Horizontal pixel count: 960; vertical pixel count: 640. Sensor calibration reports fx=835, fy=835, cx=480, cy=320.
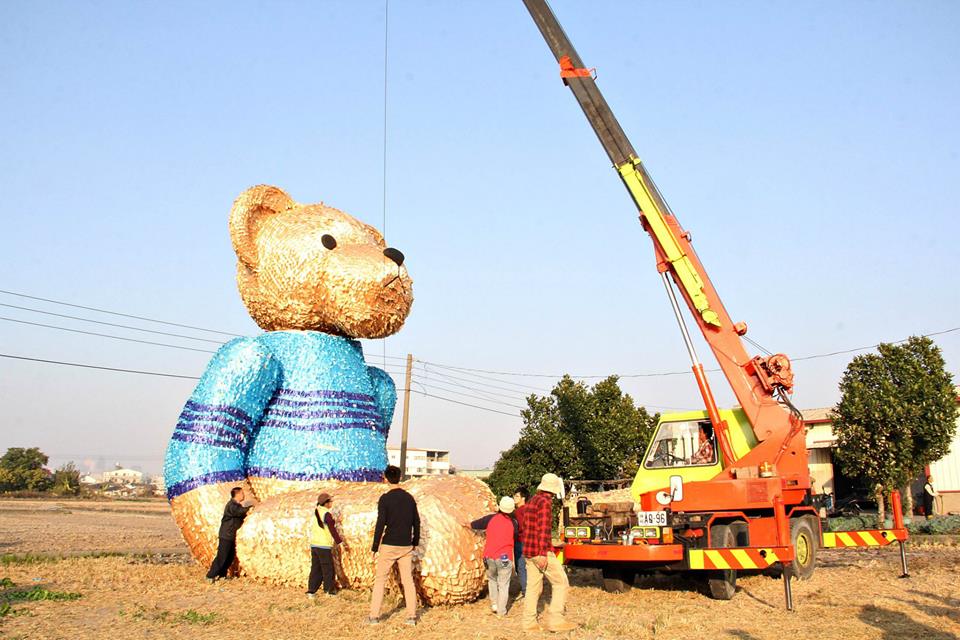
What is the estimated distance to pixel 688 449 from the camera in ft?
31.0

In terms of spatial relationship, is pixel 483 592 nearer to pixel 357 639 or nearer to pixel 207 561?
pixel 357 639

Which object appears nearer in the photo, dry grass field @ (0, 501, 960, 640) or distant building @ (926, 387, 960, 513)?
dry grass field @ (0, 501, 960, 640)

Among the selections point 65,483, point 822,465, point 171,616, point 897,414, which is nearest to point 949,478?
point 822,465

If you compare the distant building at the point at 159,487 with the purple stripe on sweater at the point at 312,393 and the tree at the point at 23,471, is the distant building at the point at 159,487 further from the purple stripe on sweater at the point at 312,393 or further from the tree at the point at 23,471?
the tree at the point at 23,471

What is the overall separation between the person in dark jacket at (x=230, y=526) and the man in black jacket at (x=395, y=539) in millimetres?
1748

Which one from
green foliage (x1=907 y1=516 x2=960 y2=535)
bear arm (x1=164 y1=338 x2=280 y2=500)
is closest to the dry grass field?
bear arm (x1=164 y1=338 x2=280 y2=500)

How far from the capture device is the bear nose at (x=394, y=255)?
8.16 m

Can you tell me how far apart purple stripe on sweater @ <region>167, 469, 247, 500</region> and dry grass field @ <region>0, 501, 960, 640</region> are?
85 centimetres

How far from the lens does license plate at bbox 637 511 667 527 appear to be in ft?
24.7

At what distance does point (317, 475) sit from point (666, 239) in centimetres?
516

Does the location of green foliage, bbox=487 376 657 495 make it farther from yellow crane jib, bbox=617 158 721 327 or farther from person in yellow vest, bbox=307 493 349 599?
person in yellow vest, bbox=307 493 349 599

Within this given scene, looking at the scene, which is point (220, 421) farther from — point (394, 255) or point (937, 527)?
point (937, 527)

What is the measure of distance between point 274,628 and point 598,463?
13.9 metres

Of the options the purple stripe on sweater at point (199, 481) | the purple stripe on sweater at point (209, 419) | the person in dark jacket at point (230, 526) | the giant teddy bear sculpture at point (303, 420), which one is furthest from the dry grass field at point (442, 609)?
the purple stripe on sweater at point (209, 419)
